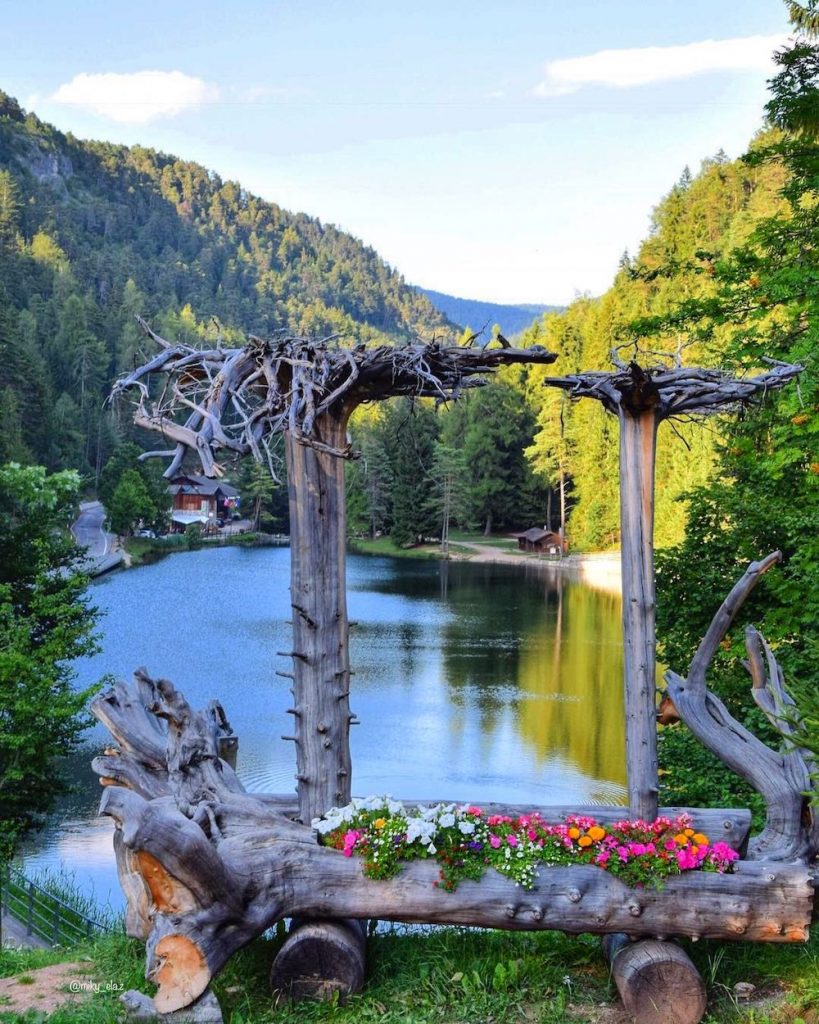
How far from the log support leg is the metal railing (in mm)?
4413

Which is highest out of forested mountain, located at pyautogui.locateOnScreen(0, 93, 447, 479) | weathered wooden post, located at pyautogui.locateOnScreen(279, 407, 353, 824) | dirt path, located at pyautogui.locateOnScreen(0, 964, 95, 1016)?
forested mountain, located at pyautogui.locateOnScreen(0, 93, 447, 479)

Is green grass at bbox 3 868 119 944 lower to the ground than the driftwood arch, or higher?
lower

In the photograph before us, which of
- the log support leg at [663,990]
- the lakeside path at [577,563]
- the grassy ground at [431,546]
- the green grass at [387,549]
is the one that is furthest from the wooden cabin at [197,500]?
the log support leg at [663,990]

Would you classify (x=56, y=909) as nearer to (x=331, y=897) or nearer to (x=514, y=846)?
(x=331, y=897)

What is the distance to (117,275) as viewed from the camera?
91.1 metres

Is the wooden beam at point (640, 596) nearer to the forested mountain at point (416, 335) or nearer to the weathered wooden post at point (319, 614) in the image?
the forested mountain at point (416, 335)

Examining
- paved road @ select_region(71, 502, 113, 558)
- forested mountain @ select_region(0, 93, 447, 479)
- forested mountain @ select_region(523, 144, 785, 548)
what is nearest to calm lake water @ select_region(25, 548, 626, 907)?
paved road @ select_region(71, 502, 113, 558)

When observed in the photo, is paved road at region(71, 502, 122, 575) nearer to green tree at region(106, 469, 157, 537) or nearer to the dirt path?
green tree at region(106, 469, 157, 537)

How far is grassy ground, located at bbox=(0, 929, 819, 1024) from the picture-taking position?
5.11 m

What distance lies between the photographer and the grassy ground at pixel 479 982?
5.11 m

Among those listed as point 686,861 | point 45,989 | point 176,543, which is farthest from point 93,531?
point 686,861

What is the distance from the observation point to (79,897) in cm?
981

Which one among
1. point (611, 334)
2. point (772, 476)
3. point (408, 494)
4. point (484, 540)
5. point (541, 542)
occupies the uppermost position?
point (611, 334)

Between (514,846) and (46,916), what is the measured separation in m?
5.37
